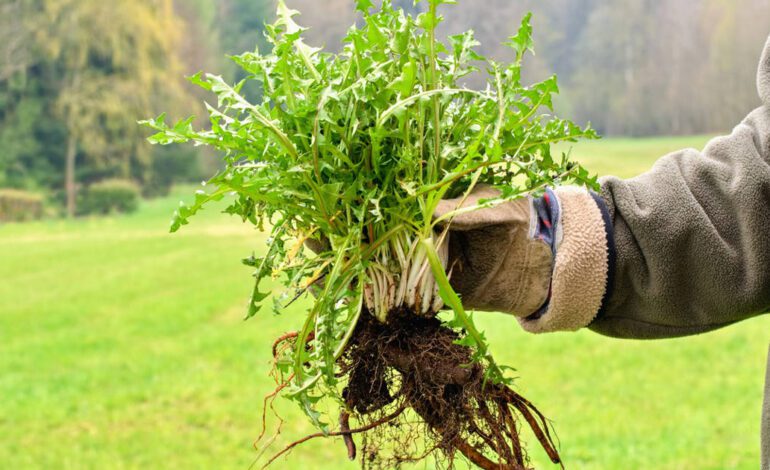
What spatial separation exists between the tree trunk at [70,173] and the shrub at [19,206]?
35.6 inches

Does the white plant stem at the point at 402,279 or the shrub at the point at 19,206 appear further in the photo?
the shrub at the point at 19,206

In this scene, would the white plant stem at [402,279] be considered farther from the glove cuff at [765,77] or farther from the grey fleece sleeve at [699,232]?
the glove cuff at [765,77]

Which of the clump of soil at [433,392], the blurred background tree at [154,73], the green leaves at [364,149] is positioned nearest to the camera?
the green leaves at [364,149]

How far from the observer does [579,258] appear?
156cm

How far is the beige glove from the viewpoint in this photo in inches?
60.6

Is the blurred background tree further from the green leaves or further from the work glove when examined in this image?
the green leaves

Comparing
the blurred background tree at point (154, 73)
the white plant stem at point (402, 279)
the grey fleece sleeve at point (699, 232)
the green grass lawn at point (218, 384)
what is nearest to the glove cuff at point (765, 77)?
the grey fleece sleeve at point (699, 232)

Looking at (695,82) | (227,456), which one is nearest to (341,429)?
(227,456)

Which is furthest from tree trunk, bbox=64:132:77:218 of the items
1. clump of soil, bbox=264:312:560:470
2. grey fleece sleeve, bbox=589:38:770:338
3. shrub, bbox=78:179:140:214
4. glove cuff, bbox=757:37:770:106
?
glove cuff, bbox=757:37:770:106

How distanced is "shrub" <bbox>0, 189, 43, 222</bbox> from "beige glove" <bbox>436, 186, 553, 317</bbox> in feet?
66.2

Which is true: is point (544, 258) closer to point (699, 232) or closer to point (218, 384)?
point (699, 232)

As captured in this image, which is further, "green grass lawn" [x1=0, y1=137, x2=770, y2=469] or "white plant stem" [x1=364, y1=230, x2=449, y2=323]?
"green grass lawn" [x1=0, y1=137, x2=770, y2=469]

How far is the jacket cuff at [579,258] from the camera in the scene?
1.56 meters

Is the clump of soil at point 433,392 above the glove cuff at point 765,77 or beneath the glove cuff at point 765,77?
beneath
